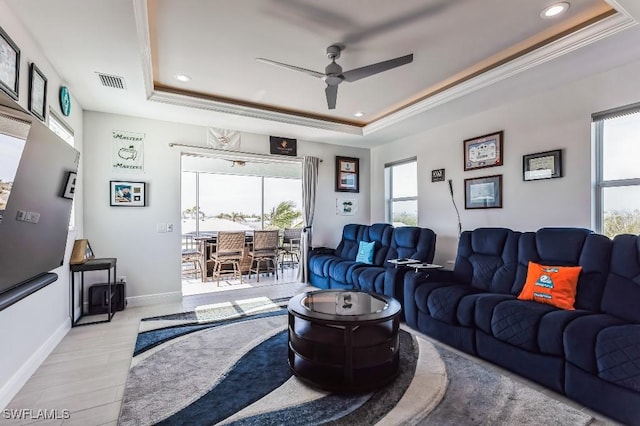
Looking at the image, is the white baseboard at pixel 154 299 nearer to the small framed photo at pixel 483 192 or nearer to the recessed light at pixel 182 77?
the recessed light at pixel 182 77

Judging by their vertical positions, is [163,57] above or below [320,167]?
above

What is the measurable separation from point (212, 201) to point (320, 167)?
386 cm

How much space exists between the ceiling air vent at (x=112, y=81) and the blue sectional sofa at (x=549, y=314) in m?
3.67

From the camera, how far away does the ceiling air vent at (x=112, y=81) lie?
3.21 metres

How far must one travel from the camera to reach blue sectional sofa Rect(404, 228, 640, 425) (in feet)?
6.40

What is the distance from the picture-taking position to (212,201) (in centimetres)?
858

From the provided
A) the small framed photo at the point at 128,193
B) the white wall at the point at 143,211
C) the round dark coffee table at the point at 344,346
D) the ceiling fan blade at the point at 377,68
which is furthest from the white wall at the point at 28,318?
the ceiling fan blade at the point at 377,68

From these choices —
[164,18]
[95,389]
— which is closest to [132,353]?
[95,389]

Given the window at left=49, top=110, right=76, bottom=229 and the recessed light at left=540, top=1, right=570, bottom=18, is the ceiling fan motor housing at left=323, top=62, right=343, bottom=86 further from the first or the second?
the window at left=49, top=110, right=76, bottom=229

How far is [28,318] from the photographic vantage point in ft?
8.36

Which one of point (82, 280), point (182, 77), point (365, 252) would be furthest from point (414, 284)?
point (82, 280)

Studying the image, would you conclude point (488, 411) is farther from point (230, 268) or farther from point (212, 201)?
point (212, 201)

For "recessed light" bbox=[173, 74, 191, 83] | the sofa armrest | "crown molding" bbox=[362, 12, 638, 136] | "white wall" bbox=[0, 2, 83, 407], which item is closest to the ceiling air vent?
"white wall" bbox=[0, 2, 83, 407]

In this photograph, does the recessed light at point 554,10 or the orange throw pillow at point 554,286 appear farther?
the orange throw pillow at point 554,286
